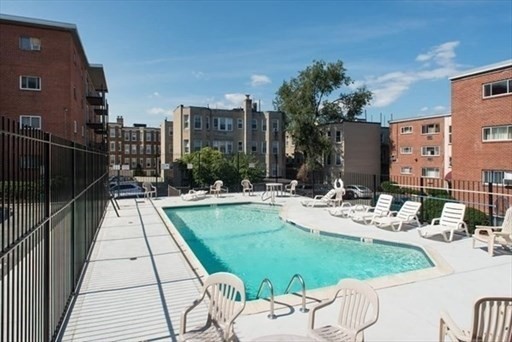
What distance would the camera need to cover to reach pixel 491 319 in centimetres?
299

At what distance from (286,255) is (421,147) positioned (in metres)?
28.5

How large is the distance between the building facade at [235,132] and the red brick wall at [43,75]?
53.8ft

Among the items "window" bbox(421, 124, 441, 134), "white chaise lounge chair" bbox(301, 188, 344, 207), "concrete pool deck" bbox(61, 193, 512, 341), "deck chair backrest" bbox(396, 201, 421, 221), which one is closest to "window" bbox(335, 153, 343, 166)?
"window" bbox(421, 124, 441, 134)

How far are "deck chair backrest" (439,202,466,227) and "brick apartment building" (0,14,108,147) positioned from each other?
20868 millimetres

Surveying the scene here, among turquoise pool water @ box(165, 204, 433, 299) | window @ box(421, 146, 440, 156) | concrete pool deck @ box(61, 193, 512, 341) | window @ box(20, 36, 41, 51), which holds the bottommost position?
turquoise pool water @ box(165, 204, 433, 299)

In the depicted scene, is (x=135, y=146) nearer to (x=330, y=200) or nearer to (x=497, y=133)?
(x=330, y=200)

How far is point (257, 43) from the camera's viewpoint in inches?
894

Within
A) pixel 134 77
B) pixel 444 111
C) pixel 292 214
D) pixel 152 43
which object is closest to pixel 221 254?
pixel 292 214

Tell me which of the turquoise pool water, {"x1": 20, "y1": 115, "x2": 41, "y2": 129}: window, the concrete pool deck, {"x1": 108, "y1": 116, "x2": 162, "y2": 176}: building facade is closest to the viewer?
the concrete pool deck

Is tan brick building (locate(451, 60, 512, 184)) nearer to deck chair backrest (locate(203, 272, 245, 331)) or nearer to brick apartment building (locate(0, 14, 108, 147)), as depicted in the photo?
deck chair backrest (locate(203, 272, 245, 331))

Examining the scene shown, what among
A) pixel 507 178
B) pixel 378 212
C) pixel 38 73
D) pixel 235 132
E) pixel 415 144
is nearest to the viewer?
pixel 378 212

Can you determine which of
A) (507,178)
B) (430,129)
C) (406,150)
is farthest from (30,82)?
(406,150)

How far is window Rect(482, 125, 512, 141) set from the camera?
64.7 feet

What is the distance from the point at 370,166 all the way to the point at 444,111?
31.8ft
